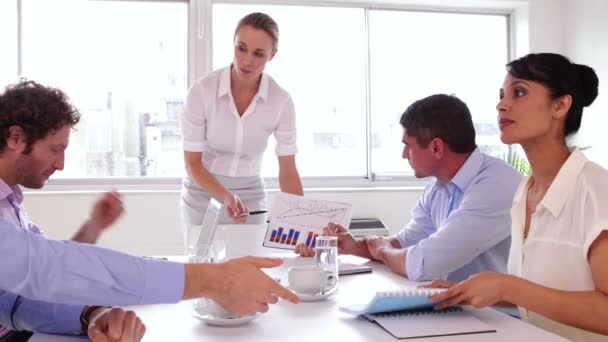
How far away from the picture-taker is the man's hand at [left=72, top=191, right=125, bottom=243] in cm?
178

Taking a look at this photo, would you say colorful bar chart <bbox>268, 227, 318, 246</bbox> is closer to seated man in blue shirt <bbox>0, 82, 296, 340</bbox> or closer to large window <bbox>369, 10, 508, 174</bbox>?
seated man in blue shirt <bbox>0, 82, 296, 340</bbox>

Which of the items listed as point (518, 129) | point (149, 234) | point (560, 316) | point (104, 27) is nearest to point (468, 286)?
point (560, 316)

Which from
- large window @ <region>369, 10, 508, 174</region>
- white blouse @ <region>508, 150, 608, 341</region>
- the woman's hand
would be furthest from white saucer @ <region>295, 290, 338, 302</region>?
large window @ <region>369, 10, 508, 174</region>

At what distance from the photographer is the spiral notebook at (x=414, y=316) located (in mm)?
1099

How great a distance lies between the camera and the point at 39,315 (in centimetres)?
118

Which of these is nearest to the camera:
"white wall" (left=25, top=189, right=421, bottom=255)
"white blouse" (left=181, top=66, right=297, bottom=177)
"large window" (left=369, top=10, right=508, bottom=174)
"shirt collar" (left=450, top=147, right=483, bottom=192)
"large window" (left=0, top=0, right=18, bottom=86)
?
"shirt collar" (left=450, top=147, right=483, bottom=192)

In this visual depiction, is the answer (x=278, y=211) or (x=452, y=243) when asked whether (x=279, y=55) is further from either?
(x=452, y=243)

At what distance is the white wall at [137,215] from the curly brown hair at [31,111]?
7.80ft

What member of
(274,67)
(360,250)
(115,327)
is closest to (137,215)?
(274,67)

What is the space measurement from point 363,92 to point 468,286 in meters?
3.24

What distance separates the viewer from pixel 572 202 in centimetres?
135

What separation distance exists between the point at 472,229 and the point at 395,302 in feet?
2.19

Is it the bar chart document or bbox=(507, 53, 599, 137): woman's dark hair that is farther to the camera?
the bar chart document

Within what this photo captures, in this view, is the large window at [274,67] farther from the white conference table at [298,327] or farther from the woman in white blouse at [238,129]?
the white conference table at [298,327]
